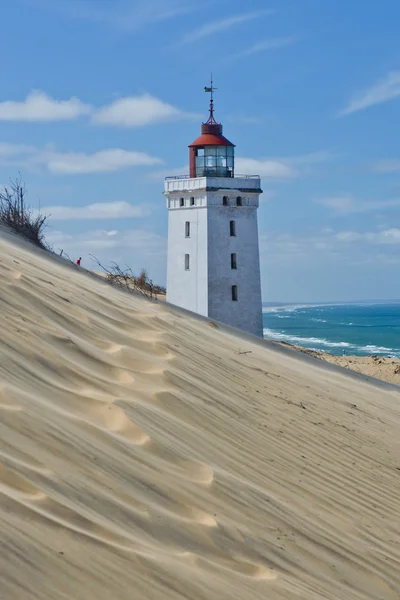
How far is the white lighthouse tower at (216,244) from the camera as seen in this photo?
91.3 ft

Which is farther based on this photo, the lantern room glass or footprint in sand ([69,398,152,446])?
the lantern room glass

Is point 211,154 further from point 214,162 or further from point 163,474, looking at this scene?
point 163,474

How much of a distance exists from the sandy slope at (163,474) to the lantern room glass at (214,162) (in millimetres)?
21330

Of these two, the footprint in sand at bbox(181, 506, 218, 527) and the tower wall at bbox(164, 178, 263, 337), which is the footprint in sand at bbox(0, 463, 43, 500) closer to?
the footprint in sand at bbox(181, 506, 218, 527)

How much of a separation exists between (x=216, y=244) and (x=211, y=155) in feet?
10.8

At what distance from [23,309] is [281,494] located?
2.37 metres

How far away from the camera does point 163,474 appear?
4.76m

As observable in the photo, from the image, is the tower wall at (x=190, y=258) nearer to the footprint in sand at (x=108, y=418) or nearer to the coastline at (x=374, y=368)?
the coastline at (x=374, y=368)

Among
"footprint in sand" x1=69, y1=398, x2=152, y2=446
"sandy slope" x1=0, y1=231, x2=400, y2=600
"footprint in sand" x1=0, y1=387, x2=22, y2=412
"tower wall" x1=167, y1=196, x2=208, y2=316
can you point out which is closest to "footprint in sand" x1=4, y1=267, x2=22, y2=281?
"sandy slope" x1=0, y1=231, x2=400, y2=600

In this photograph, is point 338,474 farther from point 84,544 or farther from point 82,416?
point 84,544

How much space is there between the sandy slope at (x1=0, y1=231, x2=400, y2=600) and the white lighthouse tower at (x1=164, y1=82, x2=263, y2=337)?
778 inches

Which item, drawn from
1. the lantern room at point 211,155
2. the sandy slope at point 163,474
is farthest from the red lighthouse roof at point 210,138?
the sandy slope at point 163,474

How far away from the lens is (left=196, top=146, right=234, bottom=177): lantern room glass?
29031 mm

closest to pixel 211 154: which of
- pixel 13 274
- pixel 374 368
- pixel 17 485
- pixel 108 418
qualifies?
pixel 374 368
